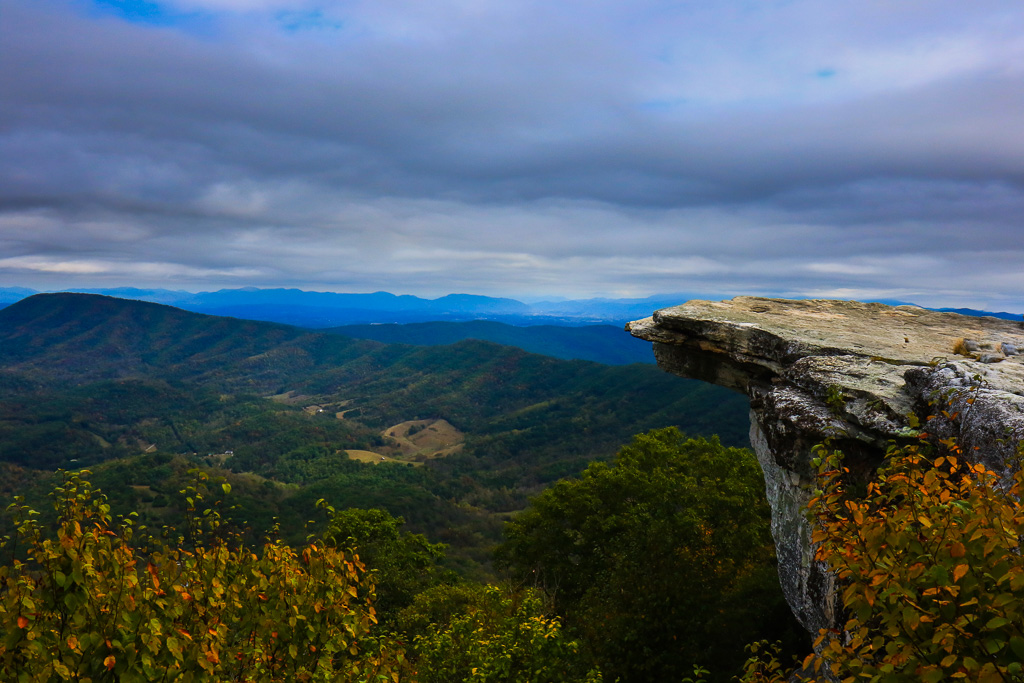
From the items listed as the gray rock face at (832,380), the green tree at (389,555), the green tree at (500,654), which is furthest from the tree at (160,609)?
the green tree at (389,555)

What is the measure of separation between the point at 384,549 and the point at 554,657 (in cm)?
2839

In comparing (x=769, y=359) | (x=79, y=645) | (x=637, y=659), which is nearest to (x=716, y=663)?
(x=637, y=659)

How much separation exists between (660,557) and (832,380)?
1106 centimetres

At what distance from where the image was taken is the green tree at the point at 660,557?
64.2 feet

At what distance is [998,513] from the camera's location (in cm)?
477

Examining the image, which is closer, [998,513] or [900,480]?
[998,513]

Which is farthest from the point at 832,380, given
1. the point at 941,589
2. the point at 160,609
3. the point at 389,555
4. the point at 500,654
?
the point at 389,555

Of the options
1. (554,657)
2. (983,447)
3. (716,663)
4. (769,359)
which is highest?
(769,359)

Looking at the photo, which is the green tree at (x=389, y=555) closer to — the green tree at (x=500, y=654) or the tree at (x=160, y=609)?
the green tree at (x=500, y=654)

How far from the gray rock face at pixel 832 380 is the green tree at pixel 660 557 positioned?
6.44 meters

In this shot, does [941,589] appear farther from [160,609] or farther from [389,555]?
[389,555]

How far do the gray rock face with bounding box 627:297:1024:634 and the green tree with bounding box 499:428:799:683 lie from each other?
6.44 m

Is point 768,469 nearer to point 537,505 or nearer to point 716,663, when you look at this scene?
point 716,663

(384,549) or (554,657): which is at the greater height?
(554,657)
